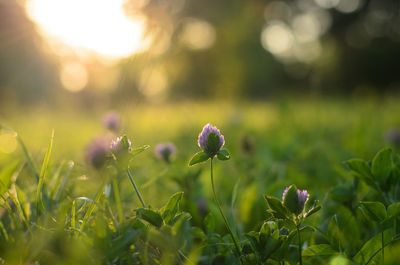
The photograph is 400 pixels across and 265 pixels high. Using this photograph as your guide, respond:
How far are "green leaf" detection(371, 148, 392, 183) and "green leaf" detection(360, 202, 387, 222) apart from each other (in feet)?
0.43

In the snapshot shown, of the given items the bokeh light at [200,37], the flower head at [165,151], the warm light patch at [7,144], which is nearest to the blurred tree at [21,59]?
the bokeh light at [200,37]

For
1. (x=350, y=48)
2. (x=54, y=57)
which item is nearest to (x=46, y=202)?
(x=54, y=57)

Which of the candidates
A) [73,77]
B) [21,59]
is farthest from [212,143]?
[21,59]

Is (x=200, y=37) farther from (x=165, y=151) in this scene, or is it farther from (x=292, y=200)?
(x=292, y=200)

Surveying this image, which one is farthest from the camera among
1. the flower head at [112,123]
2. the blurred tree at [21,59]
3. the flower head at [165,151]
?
the blurred tree at [21,59]

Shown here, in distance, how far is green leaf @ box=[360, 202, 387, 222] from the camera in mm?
511

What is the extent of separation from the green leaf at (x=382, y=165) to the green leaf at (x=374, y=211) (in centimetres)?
13

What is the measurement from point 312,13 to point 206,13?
30.3 feet

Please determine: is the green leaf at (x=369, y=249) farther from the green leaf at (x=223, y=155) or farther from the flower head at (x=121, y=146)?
the flower head at (x=121, y=146)

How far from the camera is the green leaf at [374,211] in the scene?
0.51 m

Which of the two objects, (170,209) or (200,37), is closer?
(170,209)

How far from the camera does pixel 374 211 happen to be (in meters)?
0.52

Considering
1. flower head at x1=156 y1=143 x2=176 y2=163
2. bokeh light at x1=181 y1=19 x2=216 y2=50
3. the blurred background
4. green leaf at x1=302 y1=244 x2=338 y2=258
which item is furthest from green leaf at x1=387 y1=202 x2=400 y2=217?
bokeh light at x1=181 y1=19 x2=216 y2=50

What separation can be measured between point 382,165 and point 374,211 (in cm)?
15
